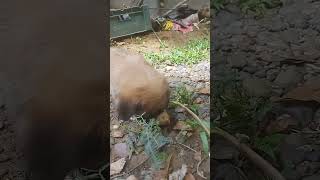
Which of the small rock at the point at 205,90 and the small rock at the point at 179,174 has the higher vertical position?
the small rock at the point at 205,90

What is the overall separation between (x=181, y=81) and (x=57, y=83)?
39 centimetres

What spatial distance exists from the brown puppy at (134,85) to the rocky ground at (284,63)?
19 cm

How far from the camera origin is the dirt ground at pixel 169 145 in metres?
1.83

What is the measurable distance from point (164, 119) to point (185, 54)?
21 centimetres

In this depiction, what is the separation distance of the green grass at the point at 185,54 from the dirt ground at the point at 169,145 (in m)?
0.02

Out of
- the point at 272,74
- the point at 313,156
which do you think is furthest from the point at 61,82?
the point at 313,156

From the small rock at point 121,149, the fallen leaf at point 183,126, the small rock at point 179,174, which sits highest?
the fallen leaf at point 183,126

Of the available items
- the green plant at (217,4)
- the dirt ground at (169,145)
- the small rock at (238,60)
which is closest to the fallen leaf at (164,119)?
the dirt ground at (169,145)

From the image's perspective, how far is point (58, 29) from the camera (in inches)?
73.0

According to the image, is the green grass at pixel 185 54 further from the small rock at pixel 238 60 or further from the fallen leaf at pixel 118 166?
the fallen leaf at pixel 118 166

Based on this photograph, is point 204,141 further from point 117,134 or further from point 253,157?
point 117,134

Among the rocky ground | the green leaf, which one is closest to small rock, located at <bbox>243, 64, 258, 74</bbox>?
the rocky ground

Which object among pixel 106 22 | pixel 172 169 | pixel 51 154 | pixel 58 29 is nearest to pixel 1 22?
pixel 58 29

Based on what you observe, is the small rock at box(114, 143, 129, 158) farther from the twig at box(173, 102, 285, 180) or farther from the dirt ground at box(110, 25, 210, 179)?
the twig at box(173, 102, 285, 180)
